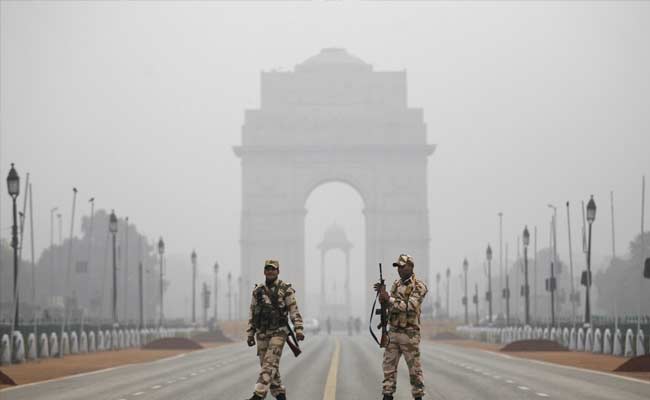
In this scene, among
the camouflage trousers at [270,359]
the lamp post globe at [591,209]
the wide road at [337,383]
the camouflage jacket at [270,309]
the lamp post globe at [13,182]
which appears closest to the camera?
the camouflage trousers at [270,359]

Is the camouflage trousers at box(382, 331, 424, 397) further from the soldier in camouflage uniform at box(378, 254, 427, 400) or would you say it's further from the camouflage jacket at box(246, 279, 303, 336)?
the camouflage jacket at box(246, 279, 303, 336)

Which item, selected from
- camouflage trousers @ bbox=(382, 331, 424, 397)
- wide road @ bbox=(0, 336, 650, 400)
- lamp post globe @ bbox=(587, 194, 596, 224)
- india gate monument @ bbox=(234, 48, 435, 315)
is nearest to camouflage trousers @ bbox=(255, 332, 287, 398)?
camouflage trousers @ bbox=(382, 331, 424, 397)

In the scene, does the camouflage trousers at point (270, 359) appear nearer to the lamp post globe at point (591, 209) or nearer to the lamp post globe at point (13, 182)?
the lamp post globe at point (13, 182)

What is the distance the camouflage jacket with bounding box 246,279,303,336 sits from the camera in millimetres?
16844

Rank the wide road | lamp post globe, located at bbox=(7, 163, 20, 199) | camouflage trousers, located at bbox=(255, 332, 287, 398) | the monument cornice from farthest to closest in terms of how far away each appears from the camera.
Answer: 1. the monument cornice
2. lamp post globe, located at bbox=(7, 163, 20, 199)
3. the wide road
4. camouflage trousers, located at bbox=(255, 332, 287, 398)

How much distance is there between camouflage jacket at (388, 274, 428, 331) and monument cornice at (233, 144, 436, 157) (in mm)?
108498

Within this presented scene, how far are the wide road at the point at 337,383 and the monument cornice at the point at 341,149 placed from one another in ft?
300

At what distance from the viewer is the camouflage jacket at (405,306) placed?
1667cm

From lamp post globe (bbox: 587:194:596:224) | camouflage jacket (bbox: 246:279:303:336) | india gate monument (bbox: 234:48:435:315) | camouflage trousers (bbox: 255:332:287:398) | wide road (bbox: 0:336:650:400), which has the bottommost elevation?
wide road (bbox: 0:336:650:400)

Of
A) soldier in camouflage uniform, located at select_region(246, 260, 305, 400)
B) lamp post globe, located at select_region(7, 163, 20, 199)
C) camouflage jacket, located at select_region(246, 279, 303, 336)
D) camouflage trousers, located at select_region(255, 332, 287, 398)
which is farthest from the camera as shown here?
lamp post globe, located at select_region(7, 163, 20, 199)

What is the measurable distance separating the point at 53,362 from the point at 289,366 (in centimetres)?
815

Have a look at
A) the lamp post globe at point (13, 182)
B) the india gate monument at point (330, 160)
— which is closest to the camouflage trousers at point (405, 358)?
the lamp post globe at point (13, 182)

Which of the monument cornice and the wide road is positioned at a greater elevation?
the monument cornice

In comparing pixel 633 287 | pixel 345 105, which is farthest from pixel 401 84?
pixel 633 287
